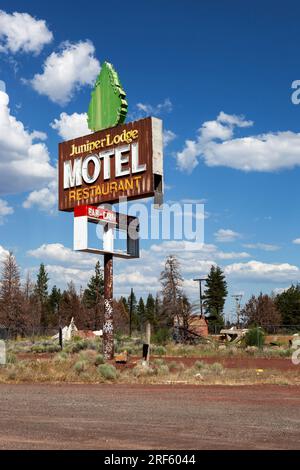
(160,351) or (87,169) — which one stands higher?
(87,169)

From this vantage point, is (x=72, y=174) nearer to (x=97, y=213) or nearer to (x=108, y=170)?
(x=108, y=170)

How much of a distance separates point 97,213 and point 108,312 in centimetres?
440

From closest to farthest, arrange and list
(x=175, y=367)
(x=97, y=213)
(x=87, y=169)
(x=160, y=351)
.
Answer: (x=175, y=367), (x=97, y=213), (x=87, y=169), (x=160, y=351)

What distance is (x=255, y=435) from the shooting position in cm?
965

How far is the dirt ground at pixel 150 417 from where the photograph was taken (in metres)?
8.99

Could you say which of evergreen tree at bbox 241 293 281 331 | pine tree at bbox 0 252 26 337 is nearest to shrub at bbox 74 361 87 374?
pine tree at bbox 0 252 26 337

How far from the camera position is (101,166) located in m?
27.6

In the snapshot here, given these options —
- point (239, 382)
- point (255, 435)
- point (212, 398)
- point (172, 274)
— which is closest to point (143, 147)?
point (239, 382)

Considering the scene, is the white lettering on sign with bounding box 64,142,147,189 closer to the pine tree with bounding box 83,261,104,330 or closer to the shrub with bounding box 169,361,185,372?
the shrub with bounding box 169,361,185,372

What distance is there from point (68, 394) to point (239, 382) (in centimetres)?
570

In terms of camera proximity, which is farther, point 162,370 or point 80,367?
point 162,370

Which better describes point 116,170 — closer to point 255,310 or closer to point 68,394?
point 68,394

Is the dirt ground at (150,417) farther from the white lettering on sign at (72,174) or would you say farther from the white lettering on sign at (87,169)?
the white lettering on sign at (72,174)

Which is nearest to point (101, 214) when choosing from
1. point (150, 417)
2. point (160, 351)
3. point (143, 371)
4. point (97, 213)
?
point (97, 213)
